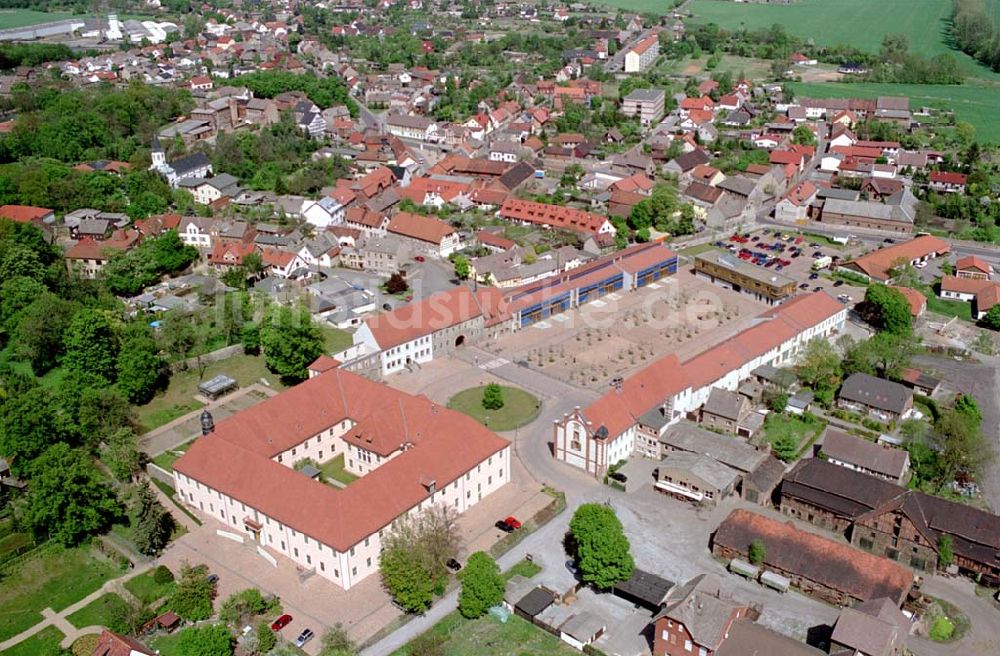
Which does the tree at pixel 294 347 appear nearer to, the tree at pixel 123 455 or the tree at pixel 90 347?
the tree at pixel 90 347

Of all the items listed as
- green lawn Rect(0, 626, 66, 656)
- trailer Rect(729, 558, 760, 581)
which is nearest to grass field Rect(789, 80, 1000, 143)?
trailer Rect(729, 558, 760, 581)

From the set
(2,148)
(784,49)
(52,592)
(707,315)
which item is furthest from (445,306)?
(784,49)

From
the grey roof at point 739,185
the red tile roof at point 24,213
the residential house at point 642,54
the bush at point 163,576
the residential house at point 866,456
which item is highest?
the residential house at point 642,54

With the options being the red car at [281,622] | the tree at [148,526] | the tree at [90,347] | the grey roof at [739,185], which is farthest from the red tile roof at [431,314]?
the grey roof at [739,185]

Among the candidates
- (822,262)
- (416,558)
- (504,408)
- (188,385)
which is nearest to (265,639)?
(416,558)

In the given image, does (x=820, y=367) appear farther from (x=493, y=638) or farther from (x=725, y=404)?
(x=493, y=638)

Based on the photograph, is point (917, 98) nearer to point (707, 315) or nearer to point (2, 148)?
point (707, 315)
